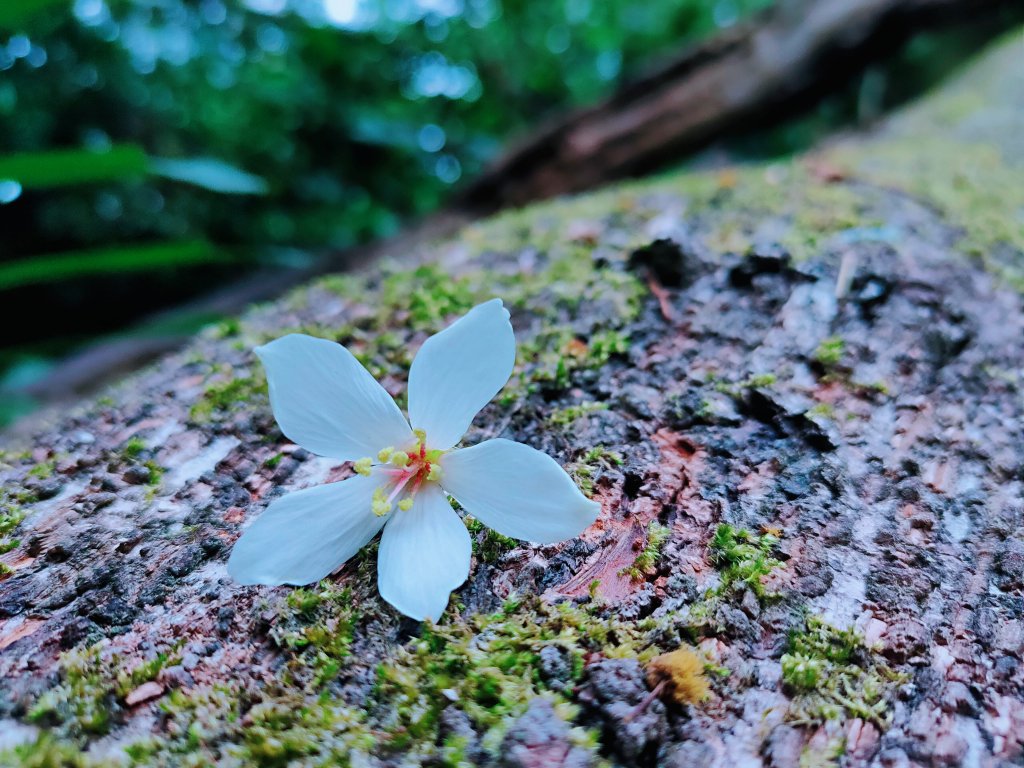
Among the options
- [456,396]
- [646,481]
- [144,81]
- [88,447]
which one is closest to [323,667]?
[456,396]

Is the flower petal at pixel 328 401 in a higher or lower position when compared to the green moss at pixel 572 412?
higher

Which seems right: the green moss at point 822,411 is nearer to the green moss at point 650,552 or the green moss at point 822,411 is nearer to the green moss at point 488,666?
the green moss at point 650,552

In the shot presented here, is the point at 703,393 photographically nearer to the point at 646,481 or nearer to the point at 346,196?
the point at 646,481

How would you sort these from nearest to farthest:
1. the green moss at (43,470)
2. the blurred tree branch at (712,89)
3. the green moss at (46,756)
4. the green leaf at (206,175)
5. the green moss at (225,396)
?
the green moss at (46,756), the green moss at (43,470), the green moss at (225,396), the green leaf at (206,175), the blurred tree branch at (712,89)

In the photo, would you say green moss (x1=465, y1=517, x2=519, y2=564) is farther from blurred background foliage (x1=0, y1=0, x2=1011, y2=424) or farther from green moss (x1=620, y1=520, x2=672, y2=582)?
blurred background foliage (x1=0, y1=0, x2=1011, y2=424)

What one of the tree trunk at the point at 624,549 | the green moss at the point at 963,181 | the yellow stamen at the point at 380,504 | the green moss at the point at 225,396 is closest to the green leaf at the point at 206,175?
the tree trunk at the point at 624,549

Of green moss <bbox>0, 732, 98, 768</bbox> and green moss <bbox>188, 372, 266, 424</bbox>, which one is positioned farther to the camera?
green moss <bbox>188, 372, 266, 424</bbox>

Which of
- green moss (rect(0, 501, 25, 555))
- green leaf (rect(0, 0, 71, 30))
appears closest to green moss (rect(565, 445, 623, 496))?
green moss (rect(0, 501, 25, 555))

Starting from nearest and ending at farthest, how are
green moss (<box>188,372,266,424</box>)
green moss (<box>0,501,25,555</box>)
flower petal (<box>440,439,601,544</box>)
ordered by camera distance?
flower petal (<box>440,439,601,544</box>), green moss (<box>0,501,25,555</box>), green moss (<box>188,372,266,424</box>)

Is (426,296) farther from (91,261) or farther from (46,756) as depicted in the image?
(46,756)
